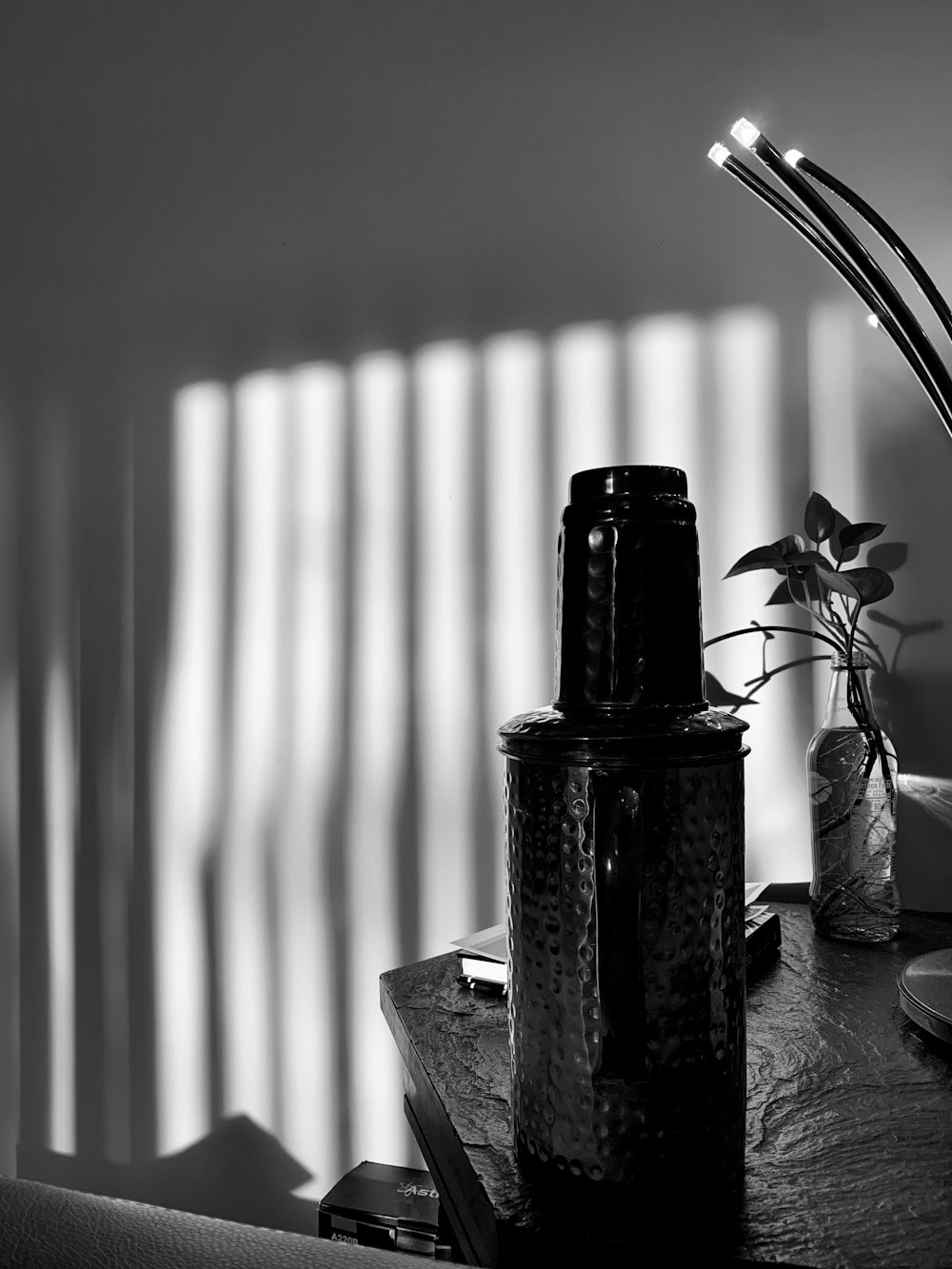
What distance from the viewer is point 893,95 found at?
129 centimetres

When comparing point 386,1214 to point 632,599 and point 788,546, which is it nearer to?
point 788,546

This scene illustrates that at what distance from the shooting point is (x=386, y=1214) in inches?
49.4

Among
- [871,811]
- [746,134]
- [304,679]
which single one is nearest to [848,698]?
[871,811]

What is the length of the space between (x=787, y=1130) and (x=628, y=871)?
218mm

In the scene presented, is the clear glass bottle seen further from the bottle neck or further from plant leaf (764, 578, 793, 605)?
plant leaf (764, 578, 793, 605)

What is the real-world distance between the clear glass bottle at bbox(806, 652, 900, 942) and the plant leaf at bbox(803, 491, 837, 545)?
16cm

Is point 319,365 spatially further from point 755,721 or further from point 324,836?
point 755,721

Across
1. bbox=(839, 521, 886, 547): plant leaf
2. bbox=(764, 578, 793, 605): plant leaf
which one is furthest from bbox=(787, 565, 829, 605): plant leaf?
bbox=(839, 521, 886, 547): plant leaf

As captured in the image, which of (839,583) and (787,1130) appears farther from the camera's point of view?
(839,583)

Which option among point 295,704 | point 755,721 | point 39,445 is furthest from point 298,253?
point 755,721

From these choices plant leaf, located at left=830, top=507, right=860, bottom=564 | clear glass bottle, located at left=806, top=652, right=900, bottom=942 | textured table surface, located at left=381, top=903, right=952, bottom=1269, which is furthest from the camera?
plant leaf, located at left=830, top=507, right=860, bottom=564

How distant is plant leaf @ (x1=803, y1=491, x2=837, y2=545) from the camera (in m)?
1.15

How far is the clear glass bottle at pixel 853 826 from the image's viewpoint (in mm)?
1033

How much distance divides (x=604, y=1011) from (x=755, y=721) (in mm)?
882
